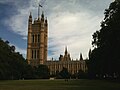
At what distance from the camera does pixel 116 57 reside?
50656 mm

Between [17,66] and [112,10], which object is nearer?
[112,10]

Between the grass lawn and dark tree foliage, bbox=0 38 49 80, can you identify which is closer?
the grass lawn

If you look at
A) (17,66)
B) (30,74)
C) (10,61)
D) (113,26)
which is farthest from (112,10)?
(30,74)

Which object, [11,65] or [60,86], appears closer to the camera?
[60,86]

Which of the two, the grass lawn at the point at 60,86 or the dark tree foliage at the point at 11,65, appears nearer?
the grass lawn at the point at 60,86

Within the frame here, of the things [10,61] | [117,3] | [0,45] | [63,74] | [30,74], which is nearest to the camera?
[117,3]

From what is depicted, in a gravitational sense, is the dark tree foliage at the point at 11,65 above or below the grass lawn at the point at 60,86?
above

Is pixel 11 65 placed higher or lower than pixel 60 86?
higher

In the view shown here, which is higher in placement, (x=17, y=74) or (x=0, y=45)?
(x=0, y=45)

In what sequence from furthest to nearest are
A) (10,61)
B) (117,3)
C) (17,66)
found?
(17,66), (10,61), (117,3)

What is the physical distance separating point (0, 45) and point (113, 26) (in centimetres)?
5565

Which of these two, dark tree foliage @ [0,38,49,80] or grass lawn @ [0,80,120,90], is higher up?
dark tree foliage @ [0,38,49,80]

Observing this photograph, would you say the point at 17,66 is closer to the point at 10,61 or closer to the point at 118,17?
the point at 10,61

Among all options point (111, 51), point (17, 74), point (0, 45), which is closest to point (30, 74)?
point (17, 74)
